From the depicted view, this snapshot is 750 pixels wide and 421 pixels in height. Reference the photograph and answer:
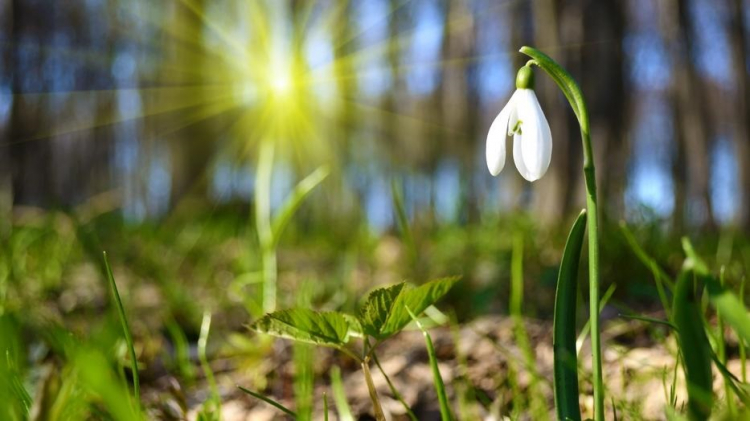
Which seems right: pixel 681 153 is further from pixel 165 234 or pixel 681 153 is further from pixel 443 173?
pixel 165 234

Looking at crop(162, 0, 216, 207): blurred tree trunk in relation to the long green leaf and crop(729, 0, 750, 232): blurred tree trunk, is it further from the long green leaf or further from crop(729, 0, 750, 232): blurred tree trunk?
crop(729, 0, 750, 232): blurred tree trunk

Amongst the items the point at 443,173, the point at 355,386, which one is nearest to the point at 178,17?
the point at 355,386

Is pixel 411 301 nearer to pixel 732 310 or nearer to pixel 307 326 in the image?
pixel 307 326

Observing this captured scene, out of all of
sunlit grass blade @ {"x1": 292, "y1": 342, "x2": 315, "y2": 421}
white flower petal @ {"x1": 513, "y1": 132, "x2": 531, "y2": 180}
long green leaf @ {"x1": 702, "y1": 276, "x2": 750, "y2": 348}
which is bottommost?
sunlit grass blade @ {"x1": 292, "y1": 342, "x2": 315, "y2": 421}

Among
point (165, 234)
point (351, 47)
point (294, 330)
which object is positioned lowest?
point (165, 234)

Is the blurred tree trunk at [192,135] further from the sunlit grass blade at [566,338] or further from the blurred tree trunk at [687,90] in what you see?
the sunlit grass blade at [566,338]

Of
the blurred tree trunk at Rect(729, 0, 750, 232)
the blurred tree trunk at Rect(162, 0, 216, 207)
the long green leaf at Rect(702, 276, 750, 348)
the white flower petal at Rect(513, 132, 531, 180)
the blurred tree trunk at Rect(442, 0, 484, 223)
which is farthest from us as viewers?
the blurred tree trunk at Rect(442, 0, 484, 223)

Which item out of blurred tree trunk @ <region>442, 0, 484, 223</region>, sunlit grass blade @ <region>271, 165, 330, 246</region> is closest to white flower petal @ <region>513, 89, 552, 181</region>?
sunlit grass blade @ <region>271, 165, 330, 246</region>
